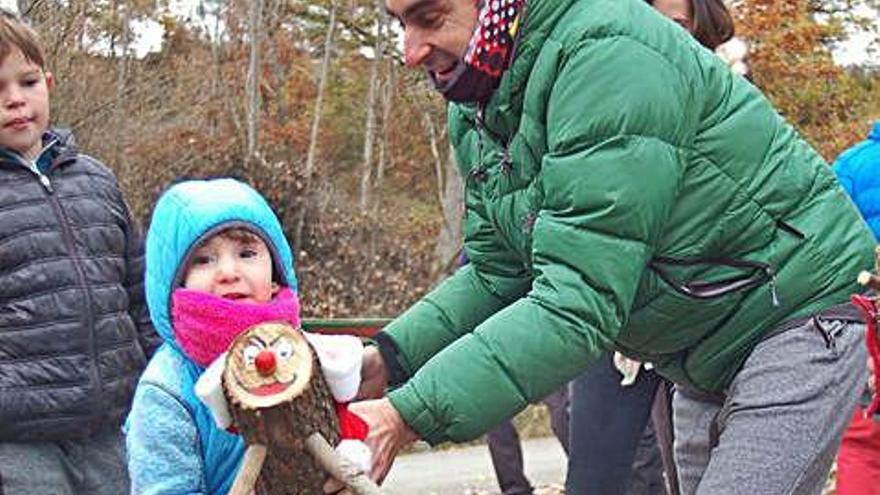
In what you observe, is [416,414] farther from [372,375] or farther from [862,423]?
[862,423]

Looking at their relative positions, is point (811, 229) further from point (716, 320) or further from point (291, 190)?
point (291, 190)

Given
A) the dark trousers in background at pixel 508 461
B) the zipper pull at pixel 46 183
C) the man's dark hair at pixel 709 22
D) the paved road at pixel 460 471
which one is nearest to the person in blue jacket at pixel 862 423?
the man's dark hair at pixel 709 22

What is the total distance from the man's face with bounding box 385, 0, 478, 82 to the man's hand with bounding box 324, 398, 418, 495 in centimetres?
69

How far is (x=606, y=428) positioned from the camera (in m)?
4.67

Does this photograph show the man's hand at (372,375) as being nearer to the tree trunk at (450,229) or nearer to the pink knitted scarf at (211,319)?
the pink knitted scarf at (211,319)

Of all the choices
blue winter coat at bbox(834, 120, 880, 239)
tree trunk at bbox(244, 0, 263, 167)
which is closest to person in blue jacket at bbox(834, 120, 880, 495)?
blue winter coat at bbox(834, 120, 880, 239)

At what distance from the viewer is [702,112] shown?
2777 millimetres

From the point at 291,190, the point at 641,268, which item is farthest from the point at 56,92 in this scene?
the point at 641,268

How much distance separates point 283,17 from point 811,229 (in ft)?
56.7

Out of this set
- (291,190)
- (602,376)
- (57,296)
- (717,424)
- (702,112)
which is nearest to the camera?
(702,112)

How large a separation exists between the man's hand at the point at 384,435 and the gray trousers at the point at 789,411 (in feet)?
2.17

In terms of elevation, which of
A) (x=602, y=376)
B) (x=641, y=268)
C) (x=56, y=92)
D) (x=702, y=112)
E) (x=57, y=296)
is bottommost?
(x=56, y=92)

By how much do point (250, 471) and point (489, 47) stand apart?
0.93 metres

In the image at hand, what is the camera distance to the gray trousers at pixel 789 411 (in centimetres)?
279
